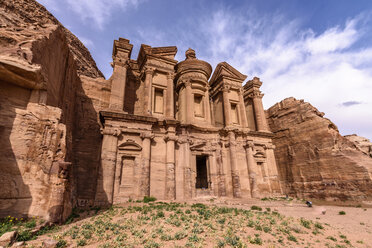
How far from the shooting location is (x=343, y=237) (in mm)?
7340

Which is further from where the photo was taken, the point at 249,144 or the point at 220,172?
the point at 249,144

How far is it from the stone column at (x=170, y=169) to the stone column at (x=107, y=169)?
4.14 metres

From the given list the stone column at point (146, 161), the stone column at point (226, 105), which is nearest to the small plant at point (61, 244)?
the stone column at point (146, 161)

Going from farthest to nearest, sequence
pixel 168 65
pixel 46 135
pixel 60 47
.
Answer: pixel 168 65, pixel 60 47, pixel 46 135

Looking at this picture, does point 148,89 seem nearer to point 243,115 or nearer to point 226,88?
point 226,88

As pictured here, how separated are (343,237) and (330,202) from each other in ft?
46.6

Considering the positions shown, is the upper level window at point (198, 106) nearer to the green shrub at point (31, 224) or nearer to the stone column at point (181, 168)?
the stone column at point (181, 168)

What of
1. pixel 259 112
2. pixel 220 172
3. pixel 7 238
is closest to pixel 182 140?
pixel 220 172

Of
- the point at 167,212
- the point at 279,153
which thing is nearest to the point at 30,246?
the point at 167,212

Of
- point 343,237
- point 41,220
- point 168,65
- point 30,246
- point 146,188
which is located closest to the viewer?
point 30,246

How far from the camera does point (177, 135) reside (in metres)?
17.0

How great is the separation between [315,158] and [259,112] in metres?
8.00

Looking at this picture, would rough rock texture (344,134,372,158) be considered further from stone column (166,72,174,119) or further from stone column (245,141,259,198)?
stone column (166,72,174,119)

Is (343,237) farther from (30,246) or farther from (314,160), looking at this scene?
(314,160)
